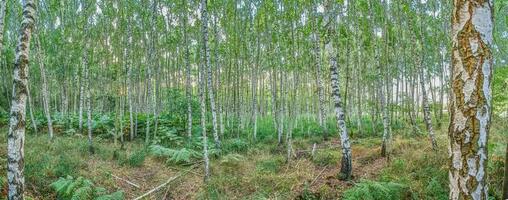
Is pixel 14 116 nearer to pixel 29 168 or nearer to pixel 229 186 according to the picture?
pixel 29 168

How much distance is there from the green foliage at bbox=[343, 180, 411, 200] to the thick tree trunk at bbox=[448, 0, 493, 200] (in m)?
4.46

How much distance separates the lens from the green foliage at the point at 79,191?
728cm

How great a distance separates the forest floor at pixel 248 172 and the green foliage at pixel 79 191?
0.51m

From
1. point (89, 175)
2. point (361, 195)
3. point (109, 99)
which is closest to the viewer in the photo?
point (361, 195)

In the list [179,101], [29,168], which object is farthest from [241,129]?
[29,168]

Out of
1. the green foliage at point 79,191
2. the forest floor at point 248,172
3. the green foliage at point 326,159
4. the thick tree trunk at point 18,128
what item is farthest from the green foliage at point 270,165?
the thick tree trunk at point 18,128

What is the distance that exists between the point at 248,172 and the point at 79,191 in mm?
4614

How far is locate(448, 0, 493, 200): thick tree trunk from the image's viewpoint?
242 cm

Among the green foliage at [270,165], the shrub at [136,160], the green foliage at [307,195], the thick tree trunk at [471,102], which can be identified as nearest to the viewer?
the thick tree trunk at [471,102]

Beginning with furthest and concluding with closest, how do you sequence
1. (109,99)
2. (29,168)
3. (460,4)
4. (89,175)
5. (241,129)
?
(109,99) < (241,129) < (89,175) < (29,168) < (460,4)

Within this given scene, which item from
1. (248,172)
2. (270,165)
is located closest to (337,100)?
(270,165)

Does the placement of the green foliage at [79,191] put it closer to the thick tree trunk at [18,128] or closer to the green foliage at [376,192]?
the thick tree trunk at [18,128]

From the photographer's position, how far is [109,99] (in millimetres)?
28484

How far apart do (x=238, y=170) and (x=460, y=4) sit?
347 inches
